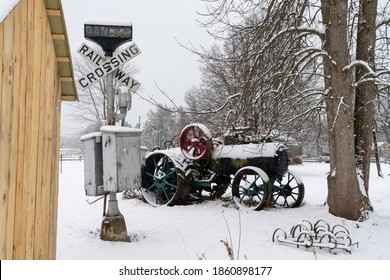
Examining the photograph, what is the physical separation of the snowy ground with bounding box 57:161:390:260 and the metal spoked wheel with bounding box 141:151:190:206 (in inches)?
13.6

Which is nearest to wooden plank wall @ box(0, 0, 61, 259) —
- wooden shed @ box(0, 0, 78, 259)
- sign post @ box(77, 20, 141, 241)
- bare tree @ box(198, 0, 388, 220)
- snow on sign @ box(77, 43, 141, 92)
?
wooden shed @ box(0, 0, 78, 259)

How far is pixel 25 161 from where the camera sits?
2537 millimetres

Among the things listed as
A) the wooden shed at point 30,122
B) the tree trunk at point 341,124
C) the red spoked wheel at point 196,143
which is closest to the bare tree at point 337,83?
the tree trunk at point 341,124

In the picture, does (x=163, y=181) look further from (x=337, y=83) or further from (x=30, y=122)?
(x=30, y=122)

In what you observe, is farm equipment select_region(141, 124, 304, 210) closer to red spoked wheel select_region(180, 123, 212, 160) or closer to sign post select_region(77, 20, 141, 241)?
red spoked wheel select_region(180, 123, 212, 160)

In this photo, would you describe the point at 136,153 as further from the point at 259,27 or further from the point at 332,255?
the point at 259,27

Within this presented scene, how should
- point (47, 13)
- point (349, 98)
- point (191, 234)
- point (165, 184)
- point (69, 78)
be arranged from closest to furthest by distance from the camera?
point (47, 13) < point (69, 78) < point (191, 234) < point (349, 98) < point (165, 184)

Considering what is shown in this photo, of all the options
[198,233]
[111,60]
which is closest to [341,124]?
[198,233]

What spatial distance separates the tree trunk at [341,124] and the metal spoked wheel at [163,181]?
3.16 meters

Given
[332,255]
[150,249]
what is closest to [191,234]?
[150,249]

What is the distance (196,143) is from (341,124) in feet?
11.1

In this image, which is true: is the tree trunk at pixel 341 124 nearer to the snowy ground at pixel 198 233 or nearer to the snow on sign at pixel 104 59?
the snowy ground at pixel 198 233

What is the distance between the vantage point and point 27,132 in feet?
8.37
